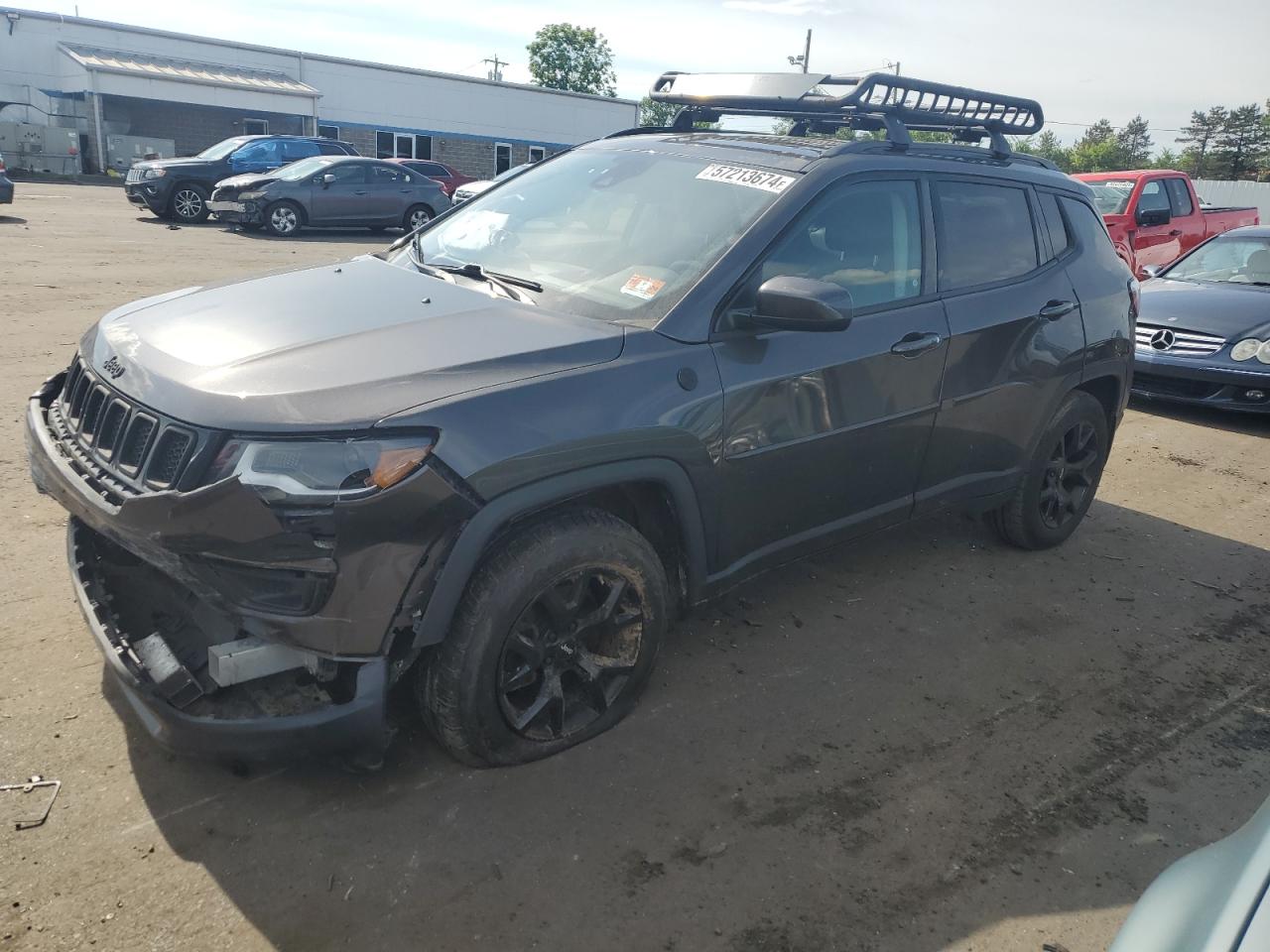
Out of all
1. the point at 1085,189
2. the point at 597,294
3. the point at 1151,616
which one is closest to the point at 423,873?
the point at 597,294

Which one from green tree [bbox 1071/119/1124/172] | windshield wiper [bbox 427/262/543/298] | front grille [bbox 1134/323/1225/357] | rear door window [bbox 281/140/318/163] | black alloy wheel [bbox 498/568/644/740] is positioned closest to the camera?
black alloy wheel [bbox 498/568/644/740]

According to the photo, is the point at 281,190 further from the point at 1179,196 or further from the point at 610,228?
the point at 610,228

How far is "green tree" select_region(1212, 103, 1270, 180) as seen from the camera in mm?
72938

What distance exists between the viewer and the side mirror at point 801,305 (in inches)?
119

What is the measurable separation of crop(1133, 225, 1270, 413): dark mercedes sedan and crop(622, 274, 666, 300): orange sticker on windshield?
19.4 ft

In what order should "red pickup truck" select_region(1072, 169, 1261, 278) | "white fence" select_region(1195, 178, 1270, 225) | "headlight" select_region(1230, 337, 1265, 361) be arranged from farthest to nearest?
"white fence" select_region(1195, 178, 1270, 225), "red pickup truck" select_region(1072, 169, 1261, 278), "headlight" select_region(1230, 337, 1265, 361)

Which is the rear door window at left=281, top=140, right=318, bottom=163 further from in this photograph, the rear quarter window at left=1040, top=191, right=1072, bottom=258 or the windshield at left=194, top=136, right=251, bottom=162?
the rear quarter window at left=1040, top=191, right=1072, bottom=258

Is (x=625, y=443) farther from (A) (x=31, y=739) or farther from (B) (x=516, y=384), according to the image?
(A) (x=31, y=739)

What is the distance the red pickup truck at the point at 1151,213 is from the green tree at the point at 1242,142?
6986cm

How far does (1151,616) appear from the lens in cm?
443

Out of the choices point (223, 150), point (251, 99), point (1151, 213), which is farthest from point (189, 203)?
point (251, 99)

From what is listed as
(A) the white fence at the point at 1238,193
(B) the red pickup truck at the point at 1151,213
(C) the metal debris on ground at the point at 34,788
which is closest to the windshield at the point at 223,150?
(B) the red pickup truck at the point at 1151,213

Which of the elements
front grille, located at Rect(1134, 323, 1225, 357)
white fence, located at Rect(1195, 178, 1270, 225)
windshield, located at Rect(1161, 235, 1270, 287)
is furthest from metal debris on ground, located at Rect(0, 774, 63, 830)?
white fence, located at Rect(1195, 178, 1270, 225)

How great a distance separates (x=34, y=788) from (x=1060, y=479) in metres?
4.45
